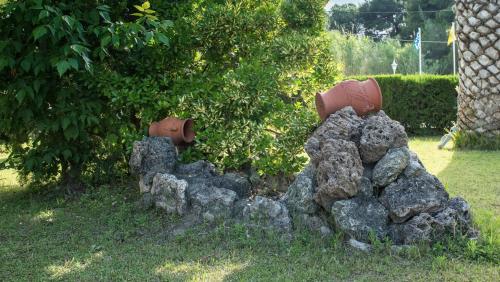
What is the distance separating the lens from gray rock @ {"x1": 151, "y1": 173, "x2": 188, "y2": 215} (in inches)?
186

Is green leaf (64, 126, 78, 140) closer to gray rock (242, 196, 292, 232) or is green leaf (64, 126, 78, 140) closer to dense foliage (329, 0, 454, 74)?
gray rock (242, 196, 292, 232)

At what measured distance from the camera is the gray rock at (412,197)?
384 centimetres

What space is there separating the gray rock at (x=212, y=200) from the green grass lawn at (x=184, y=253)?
0.24 metres

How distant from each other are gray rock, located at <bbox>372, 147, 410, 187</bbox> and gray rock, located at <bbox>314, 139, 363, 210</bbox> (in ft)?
0.48

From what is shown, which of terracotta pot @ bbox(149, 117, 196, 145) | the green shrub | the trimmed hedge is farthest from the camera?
the trimmed hedge

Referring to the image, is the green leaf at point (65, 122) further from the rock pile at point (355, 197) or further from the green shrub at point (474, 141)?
the green shrub at point (474, 141)

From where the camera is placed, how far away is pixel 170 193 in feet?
15.8

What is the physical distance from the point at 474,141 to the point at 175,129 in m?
5.24

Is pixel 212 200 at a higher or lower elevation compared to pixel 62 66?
lower

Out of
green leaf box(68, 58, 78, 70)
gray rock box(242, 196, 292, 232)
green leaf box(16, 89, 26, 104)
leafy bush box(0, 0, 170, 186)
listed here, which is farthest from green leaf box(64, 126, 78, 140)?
gray rock box(242, 196, 292, 232)

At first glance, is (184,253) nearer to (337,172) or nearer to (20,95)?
(337,172)

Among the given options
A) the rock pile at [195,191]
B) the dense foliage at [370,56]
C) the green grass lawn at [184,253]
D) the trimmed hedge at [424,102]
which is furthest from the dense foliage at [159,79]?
the dense foliage at [370,56]

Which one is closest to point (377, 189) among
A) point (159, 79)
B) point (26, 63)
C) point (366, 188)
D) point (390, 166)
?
point (366, 188)

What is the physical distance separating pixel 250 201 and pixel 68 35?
2177mm
